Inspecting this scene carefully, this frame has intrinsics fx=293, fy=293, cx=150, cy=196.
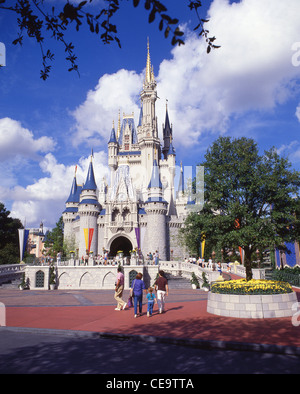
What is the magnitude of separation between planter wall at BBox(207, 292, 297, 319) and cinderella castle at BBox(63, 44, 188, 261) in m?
27.1

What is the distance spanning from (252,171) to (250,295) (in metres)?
5.99

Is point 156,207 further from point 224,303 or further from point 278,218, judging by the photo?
point 224,303

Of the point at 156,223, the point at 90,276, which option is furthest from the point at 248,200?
the point at 156,223

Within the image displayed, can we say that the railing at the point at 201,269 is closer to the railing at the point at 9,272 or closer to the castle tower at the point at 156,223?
the castle tower at the point at 156,223

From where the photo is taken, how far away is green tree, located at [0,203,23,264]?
44688mm

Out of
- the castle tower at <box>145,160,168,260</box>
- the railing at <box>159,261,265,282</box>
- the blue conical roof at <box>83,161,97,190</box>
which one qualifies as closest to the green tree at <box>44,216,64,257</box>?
the blue conical roof at <box>83,161,97,190</box>

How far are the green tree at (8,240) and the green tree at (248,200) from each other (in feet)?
129

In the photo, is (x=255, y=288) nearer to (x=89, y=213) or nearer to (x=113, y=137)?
(x=89, y=213)

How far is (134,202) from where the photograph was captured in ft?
155

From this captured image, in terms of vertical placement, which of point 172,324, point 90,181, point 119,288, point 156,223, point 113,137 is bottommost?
point 172,324

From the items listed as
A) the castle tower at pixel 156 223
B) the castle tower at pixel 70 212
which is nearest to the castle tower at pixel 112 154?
the castle tower at pixel 70 212

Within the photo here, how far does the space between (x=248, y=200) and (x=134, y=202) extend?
34.4 meters

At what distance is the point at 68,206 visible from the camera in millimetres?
52875

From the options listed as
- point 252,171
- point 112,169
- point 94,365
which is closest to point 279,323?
point 94,365
